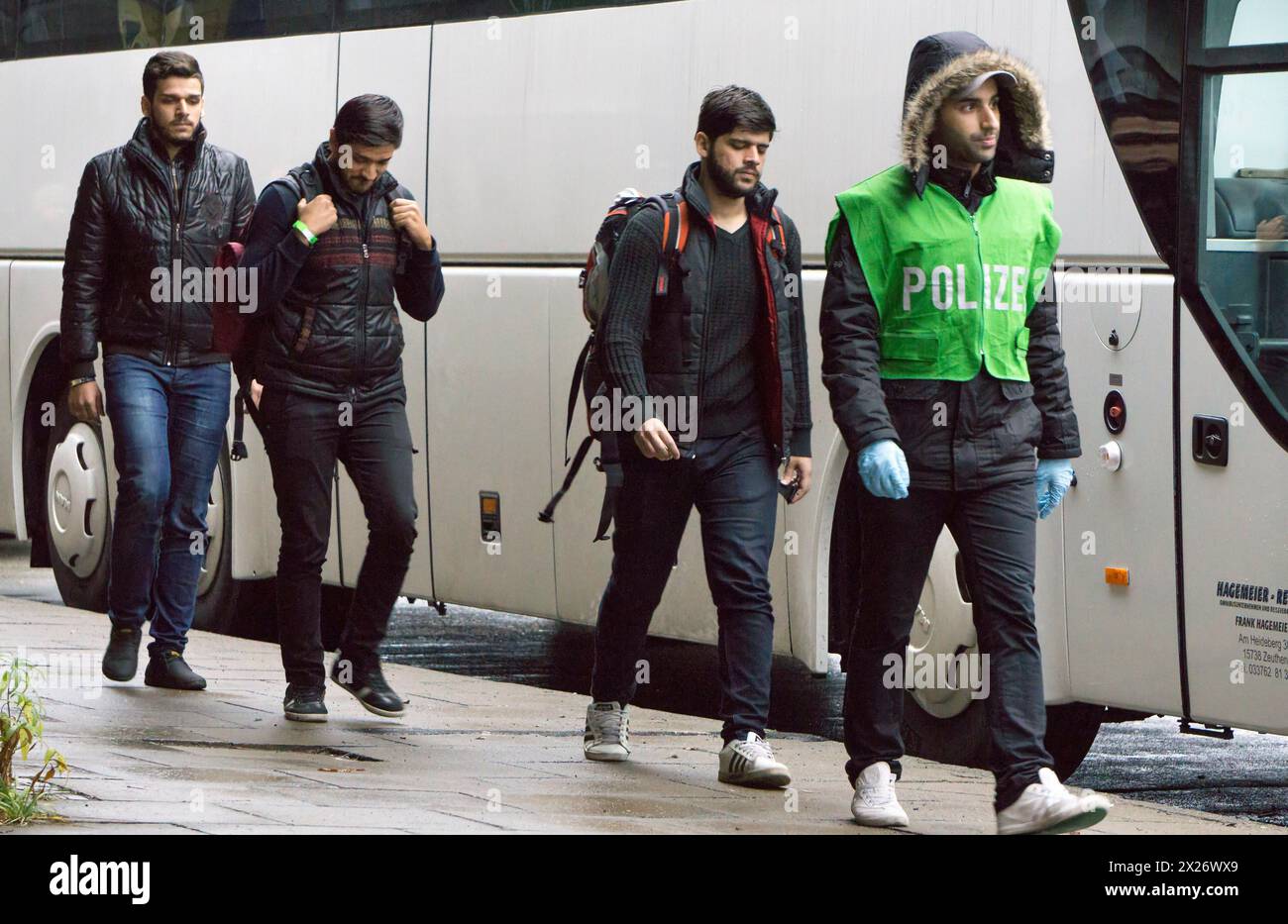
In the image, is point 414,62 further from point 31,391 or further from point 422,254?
point 31,391

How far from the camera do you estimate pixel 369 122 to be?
7.82m

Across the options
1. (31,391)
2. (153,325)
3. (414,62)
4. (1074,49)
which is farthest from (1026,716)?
(31,391)

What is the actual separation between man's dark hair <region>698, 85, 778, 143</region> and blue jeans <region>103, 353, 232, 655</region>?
270 cm

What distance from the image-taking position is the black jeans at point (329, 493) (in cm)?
803

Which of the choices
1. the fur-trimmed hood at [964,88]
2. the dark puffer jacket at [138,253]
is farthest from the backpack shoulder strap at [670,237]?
the dark puffer jacket at [138,253]

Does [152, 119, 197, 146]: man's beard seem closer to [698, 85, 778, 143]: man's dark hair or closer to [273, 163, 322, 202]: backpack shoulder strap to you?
[273, 163, 322, 202]: backpack shoulder strap

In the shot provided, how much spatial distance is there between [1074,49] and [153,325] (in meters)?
3.39

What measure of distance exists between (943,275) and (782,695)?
15.9 feet

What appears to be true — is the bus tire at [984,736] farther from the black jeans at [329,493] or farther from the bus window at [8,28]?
the bus window at [8,28]

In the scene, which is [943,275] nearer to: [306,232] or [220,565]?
[306,232]

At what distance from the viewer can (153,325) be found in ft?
29.3

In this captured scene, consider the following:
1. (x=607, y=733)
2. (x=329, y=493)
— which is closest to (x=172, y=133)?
(x=329, y=493)

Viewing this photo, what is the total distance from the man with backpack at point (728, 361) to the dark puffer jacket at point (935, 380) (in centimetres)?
81
